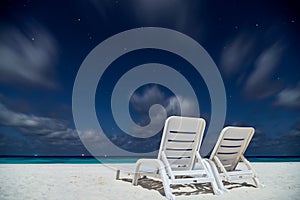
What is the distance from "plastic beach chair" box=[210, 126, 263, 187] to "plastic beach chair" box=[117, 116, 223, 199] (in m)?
0.25

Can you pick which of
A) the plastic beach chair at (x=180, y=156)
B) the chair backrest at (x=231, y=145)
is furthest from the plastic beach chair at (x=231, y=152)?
the plastic beach chair at (x=180, y=156)

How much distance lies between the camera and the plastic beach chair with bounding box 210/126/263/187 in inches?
143

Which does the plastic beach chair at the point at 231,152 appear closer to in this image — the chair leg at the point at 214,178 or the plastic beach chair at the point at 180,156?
the chair leg at the point at 214,178

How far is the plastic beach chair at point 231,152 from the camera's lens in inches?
143

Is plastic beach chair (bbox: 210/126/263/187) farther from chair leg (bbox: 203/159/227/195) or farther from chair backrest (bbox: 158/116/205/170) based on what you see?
chair backrest (bbox: 158/116/205/170)

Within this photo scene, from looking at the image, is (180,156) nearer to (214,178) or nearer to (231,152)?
(214,178)

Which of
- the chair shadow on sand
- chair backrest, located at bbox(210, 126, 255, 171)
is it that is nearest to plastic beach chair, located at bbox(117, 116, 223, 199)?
the chair shadow on sand

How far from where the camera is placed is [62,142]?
18203 mm

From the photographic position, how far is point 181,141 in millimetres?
3490

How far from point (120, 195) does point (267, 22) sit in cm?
876

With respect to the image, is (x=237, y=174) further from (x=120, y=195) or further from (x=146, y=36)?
(x=146, y=36)

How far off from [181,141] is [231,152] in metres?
0.97

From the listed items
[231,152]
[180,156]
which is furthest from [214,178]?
[231,152]

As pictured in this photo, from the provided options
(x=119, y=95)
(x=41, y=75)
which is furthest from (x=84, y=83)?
(x=41, y=75)
